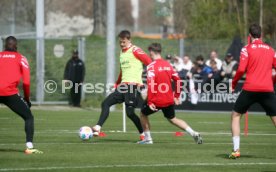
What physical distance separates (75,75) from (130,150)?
1756 cm

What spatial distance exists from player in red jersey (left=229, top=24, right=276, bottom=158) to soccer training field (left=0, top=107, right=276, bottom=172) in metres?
0.92

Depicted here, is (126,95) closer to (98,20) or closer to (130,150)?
(130,150)

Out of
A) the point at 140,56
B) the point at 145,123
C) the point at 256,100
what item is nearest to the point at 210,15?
the point at 140,56

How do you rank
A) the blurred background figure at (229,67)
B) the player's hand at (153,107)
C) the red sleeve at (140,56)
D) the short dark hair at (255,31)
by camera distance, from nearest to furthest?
1. the short dark hair at (255,31)
2. the player's hand at (153,107)
3. the red sleeve at (140,56)
4. the blurred background figure at (229,67)

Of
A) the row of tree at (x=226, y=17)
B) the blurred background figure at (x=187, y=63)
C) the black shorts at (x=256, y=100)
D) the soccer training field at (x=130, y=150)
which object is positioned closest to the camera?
the soccer training field at (x=130, y=150)

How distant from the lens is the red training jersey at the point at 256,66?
46.7ft

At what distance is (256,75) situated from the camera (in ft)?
46.8

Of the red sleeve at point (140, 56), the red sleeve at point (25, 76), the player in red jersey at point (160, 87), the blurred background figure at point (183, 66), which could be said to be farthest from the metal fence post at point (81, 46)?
the red sleeve at point (25, 76)

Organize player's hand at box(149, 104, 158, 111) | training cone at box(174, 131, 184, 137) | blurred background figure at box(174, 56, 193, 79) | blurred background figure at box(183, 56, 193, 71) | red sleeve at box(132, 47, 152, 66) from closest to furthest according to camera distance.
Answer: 1. player's hand at box(149, 104, 158, 111)
2. red sleeve at box(132, 47, 152, 66)
3. training cone at box(174, 131, 184, 137)
4. blurred background figure at box(174, 56, 193, 79)
5. blurred background figure at box(183, 56, 193, 71)

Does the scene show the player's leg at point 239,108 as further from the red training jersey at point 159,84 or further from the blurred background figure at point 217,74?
the blurred background figure at point 217,74

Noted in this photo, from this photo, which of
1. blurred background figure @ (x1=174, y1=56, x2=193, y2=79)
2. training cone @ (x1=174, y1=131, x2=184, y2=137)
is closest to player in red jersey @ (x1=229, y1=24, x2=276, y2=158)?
training cone @ (x1=174, y1=131, x2=184, y2=137)

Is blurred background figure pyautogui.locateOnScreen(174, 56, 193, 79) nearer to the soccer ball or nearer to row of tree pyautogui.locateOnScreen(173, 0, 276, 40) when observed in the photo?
row of tree pyautogui.locateOnScreen(173, 0, 276, 40)

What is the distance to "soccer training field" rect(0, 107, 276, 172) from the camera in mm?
13109

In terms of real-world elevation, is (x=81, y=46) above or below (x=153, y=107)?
above
